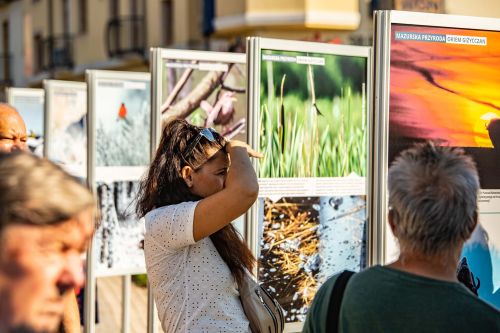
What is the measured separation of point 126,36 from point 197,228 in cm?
2272

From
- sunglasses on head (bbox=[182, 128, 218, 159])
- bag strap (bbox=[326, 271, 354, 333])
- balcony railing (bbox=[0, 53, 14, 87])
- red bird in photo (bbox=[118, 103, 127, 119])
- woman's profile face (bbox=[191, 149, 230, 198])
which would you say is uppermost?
balcony railing (bbox=[0, 53, 14, 87])

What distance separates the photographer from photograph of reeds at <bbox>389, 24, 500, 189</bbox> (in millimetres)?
3822

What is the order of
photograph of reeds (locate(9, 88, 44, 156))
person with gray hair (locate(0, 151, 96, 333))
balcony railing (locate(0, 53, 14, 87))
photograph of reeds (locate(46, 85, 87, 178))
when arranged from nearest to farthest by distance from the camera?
person with gray hair (locate(0, 151, 96, 333)) < photograph of reeds (locate(46, 85, 87, 178)) < photograph of reeds (locate(9, 88, 44, 156)) < balcony railing (locate(0, 53, 14, 87))

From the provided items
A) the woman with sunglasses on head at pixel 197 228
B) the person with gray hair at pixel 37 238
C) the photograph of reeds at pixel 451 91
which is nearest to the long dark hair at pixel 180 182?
the woman with sunglasses on head at pixel 197 228

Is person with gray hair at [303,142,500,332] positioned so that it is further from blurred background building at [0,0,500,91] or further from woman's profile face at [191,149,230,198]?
blurred background building at [0,0,500,91]

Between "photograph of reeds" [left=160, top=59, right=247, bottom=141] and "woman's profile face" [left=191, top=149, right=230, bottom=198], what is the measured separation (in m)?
2.45

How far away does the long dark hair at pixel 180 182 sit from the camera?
3.40 meters

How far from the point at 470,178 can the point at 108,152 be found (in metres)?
4.84

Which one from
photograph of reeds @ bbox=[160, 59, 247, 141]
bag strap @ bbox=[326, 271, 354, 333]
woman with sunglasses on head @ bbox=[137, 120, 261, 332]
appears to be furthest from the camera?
photograph of reeds @ bbox=[160, 59, 247, 141]

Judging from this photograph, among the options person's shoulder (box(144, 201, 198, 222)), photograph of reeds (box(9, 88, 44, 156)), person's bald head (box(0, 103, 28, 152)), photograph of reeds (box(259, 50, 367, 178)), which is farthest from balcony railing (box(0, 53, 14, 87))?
person's shoulder (box(144, 201, 198, 222))

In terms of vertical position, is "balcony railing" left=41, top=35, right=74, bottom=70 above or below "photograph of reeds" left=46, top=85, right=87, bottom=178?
above

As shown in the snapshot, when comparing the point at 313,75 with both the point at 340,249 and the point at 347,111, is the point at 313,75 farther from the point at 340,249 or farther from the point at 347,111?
the point at 340,249

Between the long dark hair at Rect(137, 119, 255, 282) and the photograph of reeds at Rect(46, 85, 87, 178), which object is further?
the photograph of reeds at Rect(46, 85, 87, 178)

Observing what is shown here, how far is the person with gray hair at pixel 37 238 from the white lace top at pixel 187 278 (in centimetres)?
157
